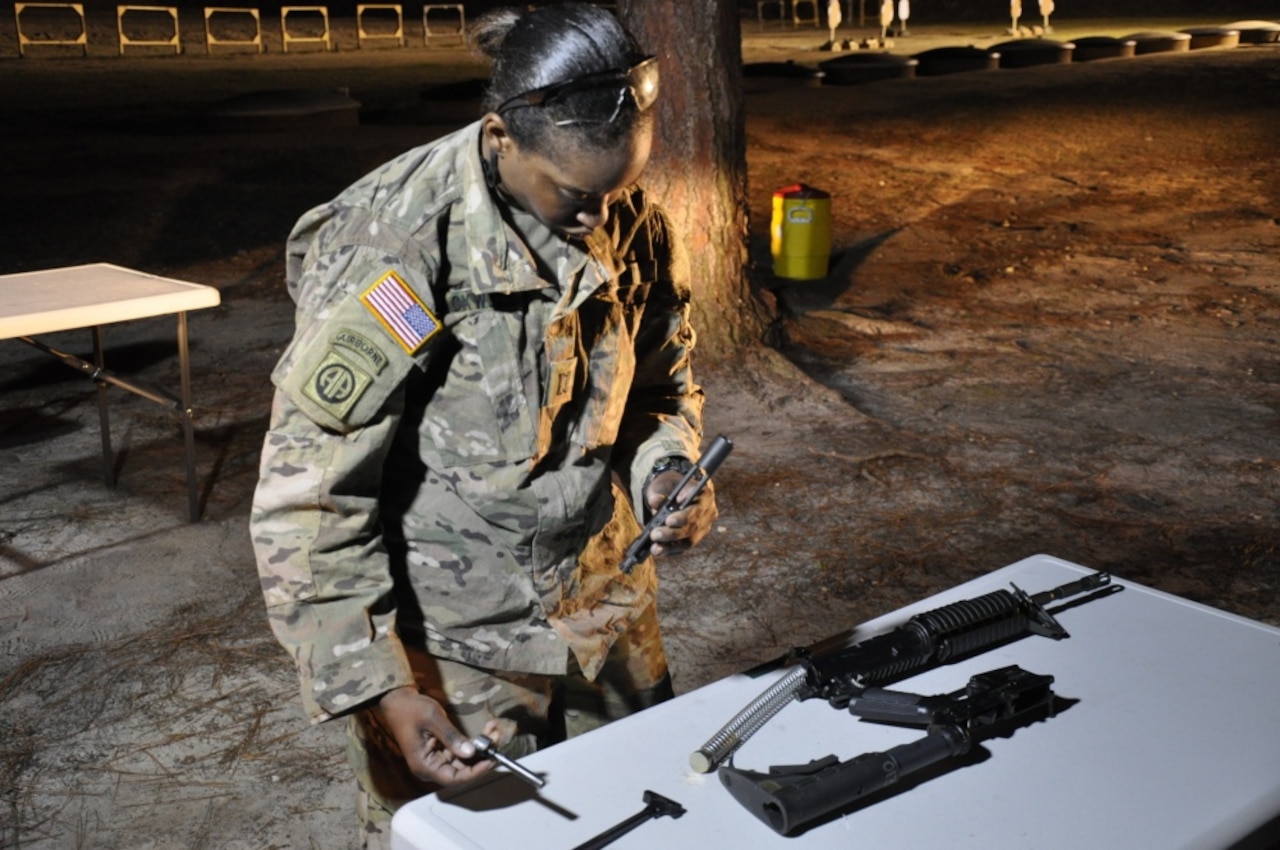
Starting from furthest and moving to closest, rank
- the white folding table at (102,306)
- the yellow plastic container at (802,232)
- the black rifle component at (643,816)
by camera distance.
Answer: the yellow plastic container at (802,232), the white folding table at (102,306), the black rifle component at (643,816)

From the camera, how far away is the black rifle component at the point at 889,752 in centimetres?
163

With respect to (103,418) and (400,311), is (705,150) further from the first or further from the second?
(400,311)

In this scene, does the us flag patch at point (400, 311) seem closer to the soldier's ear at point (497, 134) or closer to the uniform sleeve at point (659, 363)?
the soldier's ear at point (497, 134)

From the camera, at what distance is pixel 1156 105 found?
45.2 feet

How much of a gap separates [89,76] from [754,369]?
1327 centimetres

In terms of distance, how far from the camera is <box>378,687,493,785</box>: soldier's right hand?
68.0 inches

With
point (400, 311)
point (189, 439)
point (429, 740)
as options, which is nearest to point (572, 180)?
point (400, 311)

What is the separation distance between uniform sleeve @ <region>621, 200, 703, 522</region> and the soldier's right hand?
1.98ft

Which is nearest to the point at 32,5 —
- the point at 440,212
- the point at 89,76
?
the point at 89,76

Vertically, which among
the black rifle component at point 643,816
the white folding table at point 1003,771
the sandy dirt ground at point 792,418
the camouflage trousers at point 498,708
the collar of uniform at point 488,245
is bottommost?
the sandy dirt ground at point 792,418

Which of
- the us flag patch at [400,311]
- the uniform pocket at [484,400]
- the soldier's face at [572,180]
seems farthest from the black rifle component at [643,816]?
the soldier's face at [572,180]

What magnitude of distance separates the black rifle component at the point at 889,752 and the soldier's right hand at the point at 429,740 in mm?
339

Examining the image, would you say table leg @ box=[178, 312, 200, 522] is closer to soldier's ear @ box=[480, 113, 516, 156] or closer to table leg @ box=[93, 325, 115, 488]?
table leg @ box=[93, 325, 115, 488]

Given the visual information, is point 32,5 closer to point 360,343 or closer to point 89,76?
point 89,76
